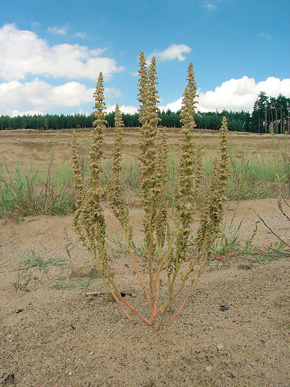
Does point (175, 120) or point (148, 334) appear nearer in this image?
point (148, 334)

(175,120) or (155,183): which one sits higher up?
(175,120)

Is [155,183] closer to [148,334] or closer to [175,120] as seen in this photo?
[148,334]

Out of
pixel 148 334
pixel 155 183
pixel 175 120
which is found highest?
pixel 175 120

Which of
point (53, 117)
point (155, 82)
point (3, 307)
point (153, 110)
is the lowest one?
point (3, 307)

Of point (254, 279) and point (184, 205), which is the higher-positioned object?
point (184, 205)

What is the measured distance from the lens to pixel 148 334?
4.74ft

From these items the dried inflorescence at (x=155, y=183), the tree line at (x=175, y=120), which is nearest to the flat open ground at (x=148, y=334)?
the dried inflorescence at (x=155, y=183)

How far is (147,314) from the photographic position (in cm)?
168

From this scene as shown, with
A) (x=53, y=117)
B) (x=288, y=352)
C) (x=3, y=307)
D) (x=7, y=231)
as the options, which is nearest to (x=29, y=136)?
(x=53, y=117)

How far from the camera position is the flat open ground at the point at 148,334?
3.94 ft

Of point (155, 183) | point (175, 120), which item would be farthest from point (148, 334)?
point (175, 120)

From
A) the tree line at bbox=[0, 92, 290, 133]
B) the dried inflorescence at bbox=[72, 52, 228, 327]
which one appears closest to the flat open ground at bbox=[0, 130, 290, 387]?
the dried inflorescence at bbox=[72, 52, 228, 327]

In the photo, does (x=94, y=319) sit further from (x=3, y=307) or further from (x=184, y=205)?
(x=184, y=205)

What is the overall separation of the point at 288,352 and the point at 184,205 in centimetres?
80
